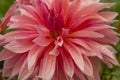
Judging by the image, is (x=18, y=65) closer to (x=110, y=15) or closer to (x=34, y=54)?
(x=34, y=54)

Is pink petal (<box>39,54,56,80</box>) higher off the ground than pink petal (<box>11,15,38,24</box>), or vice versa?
pink petal (<box>11,15,38,24</box>)

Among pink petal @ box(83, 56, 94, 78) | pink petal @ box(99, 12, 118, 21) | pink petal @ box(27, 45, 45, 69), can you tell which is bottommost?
pink petal @ box(83, 56, 94, 78)

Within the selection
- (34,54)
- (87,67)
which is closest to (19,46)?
(34,54)

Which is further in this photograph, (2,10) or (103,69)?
(2,10)

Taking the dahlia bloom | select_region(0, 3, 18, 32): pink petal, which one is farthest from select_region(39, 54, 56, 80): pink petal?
select_region(0, 3, 18, 32): pink petal

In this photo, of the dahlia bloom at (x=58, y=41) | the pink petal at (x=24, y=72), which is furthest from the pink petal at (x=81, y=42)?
the pink petal at (x=24, y=72)

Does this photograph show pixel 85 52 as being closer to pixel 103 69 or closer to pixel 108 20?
pixel 108 20

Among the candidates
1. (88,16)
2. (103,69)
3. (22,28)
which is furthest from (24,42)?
(103,69)

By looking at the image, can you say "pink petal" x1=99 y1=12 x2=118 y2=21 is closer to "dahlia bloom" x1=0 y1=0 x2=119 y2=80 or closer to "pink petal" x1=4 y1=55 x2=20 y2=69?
"dahlia bloom" x1=0 y1=0 x2=119 y2=80
